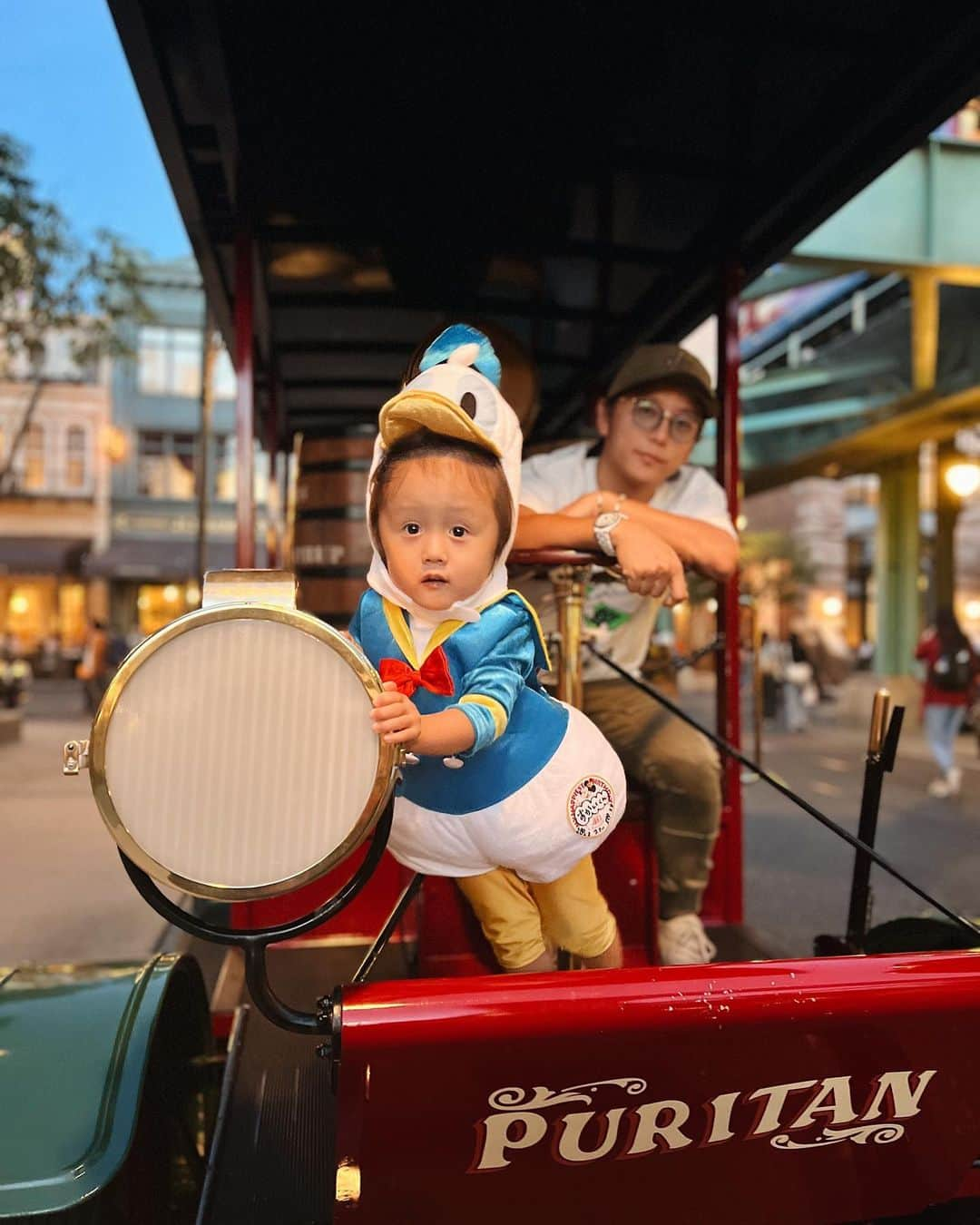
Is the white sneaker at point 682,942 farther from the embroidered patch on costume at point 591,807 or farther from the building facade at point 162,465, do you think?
the building facade at point 162,465

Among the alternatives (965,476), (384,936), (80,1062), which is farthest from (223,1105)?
(965,476)

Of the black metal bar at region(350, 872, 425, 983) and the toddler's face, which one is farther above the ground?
the toddler's face

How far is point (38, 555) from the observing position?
23.6 metres

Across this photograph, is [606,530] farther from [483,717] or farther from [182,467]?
[182,467]

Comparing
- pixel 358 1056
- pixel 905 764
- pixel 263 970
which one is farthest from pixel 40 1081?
pixel 905 764

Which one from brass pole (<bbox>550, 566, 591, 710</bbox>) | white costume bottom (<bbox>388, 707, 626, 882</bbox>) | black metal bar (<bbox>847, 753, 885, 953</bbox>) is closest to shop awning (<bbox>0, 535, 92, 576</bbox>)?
brass pole (<bbox>550, 566, 591, 710</bbox>)

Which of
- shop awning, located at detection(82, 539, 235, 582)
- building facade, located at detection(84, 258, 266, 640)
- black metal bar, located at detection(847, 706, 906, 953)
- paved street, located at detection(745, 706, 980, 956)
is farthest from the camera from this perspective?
building facade, located at detection(84, 258, 266, 640)

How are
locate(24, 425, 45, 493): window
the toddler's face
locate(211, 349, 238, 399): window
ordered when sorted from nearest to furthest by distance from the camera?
the toddler's face, locate(24, 425, 45, 493): window, locate(211, 349, 238, 399): window

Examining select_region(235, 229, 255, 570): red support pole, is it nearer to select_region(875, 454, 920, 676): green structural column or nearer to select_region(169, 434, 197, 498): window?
select_region(875, 454, 920, 676): green structural column

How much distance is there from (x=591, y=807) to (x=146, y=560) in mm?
24044

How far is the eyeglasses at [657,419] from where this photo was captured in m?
1.92

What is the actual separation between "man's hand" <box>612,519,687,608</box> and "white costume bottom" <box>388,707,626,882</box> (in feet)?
0.98

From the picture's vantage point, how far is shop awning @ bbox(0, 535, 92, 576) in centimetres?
2361

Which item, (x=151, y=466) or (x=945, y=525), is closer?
(x=945, y=525)
